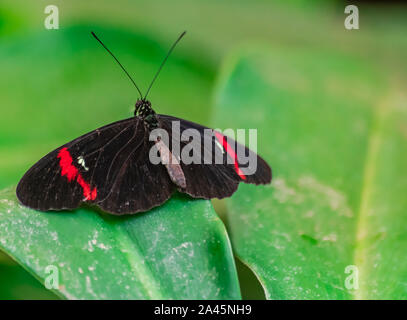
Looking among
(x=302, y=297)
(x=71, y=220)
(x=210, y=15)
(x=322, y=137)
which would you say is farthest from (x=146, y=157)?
(x=210, y=15)

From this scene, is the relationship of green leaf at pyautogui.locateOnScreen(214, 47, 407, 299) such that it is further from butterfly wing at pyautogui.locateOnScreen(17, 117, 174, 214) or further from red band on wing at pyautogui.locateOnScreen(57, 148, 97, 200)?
red band on wing at pyautogui.locateOnScreen(57, 148, 97, 200)

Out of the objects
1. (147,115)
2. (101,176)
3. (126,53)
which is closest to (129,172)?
(101,176)

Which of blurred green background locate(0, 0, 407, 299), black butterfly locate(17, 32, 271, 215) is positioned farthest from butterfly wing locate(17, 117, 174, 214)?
blurred green background locate(0, 0, 407, 299)

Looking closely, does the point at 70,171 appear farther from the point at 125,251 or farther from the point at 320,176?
the point at 320,176

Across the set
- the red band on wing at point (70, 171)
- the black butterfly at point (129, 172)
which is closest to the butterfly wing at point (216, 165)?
the black butterfly at point (129, 172)

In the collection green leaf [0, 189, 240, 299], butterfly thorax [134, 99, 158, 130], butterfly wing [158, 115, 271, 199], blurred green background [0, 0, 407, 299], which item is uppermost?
blurred green background [0, 0, 407, 299]

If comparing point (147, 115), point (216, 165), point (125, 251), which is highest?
point (147, 115)

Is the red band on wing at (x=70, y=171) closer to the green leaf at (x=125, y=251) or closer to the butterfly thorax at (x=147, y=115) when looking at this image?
the green leaf at (x=125, y=251)
